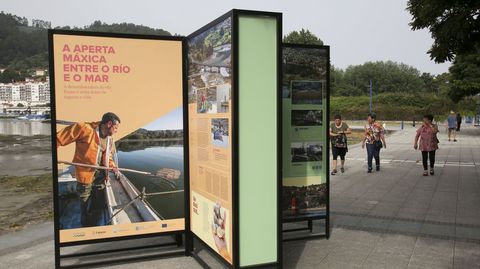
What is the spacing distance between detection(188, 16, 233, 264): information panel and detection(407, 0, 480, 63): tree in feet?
19.5

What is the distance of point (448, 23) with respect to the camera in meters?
8.45

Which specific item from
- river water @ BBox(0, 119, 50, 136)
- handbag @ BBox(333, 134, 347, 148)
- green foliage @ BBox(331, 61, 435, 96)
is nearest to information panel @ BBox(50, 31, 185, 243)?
handbag @ BBox(333, 134, 347, 148)

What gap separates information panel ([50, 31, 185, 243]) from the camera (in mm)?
4496

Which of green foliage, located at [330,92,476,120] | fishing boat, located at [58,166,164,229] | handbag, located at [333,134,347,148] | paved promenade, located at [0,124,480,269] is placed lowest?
paved promenade, located at [0,124,480,269]

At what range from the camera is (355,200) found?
27.6 ft

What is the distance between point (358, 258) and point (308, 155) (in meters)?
1.40

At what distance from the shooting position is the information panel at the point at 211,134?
3.88 metres

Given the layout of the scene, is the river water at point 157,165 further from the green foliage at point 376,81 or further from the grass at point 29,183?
the green foliage at point 376,81

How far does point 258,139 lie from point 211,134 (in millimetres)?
608

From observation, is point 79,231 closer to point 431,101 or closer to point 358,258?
point 358,258

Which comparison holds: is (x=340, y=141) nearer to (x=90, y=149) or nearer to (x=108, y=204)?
(x=108, y=204)

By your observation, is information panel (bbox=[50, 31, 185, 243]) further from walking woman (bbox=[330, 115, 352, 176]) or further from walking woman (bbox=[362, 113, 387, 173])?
walking woman (bbox=[362, 113, 387, 173])

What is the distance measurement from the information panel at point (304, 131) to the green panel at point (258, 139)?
1.56 metres

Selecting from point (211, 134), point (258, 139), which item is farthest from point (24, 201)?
point (258, 139)
